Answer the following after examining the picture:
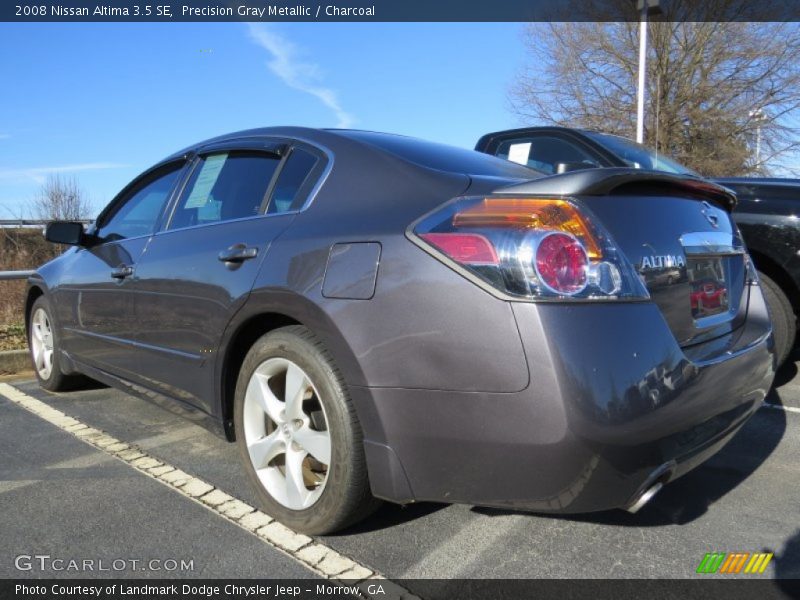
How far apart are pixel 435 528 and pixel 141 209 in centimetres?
254

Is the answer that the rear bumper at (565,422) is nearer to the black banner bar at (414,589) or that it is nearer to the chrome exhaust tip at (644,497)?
the chrome exhaust tip at (644,497)

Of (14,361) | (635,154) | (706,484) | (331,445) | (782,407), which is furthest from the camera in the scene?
(14,361)

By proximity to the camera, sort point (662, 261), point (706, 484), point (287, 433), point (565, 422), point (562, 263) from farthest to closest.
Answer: point (706, 484)
point (287, 433)
point (662, 261)
point (562, 263)
point (565, 422)

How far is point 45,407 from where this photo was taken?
4273mm

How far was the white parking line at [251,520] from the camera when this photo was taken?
207 cm

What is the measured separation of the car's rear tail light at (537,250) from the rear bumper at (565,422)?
6 cm

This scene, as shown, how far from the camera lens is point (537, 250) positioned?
177cm

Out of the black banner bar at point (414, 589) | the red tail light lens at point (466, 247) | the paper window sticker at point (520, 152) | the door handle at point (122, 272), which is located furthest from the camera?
the paper window sticker at point (520, 152)

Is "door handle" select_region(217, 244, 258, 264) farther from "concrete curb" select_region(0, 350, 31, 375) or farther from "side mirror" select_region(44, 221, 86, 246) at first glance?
"concrete curb" select_region(0, 350, 31, 375)

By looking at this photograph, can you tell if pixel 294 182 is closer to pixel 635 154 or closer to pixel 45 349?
pixel 45 349

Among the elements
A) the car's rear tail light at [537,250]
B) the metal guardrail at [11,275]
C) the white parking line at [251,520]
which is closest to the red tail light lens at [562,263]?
the car's rear tail light at [537,250]

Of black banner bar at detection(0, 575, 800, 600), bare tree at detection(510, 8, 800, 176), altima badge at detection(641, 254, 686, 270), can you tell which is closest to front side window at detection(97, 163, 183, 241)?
black banner bar at detection(0, 575, 800, 600)

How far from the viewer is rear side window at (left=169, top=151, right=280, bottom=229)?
9.18 ft

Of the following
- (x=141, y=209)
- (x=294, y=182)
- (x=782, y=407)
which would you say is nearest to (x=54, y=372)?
(x=141, y=209)
